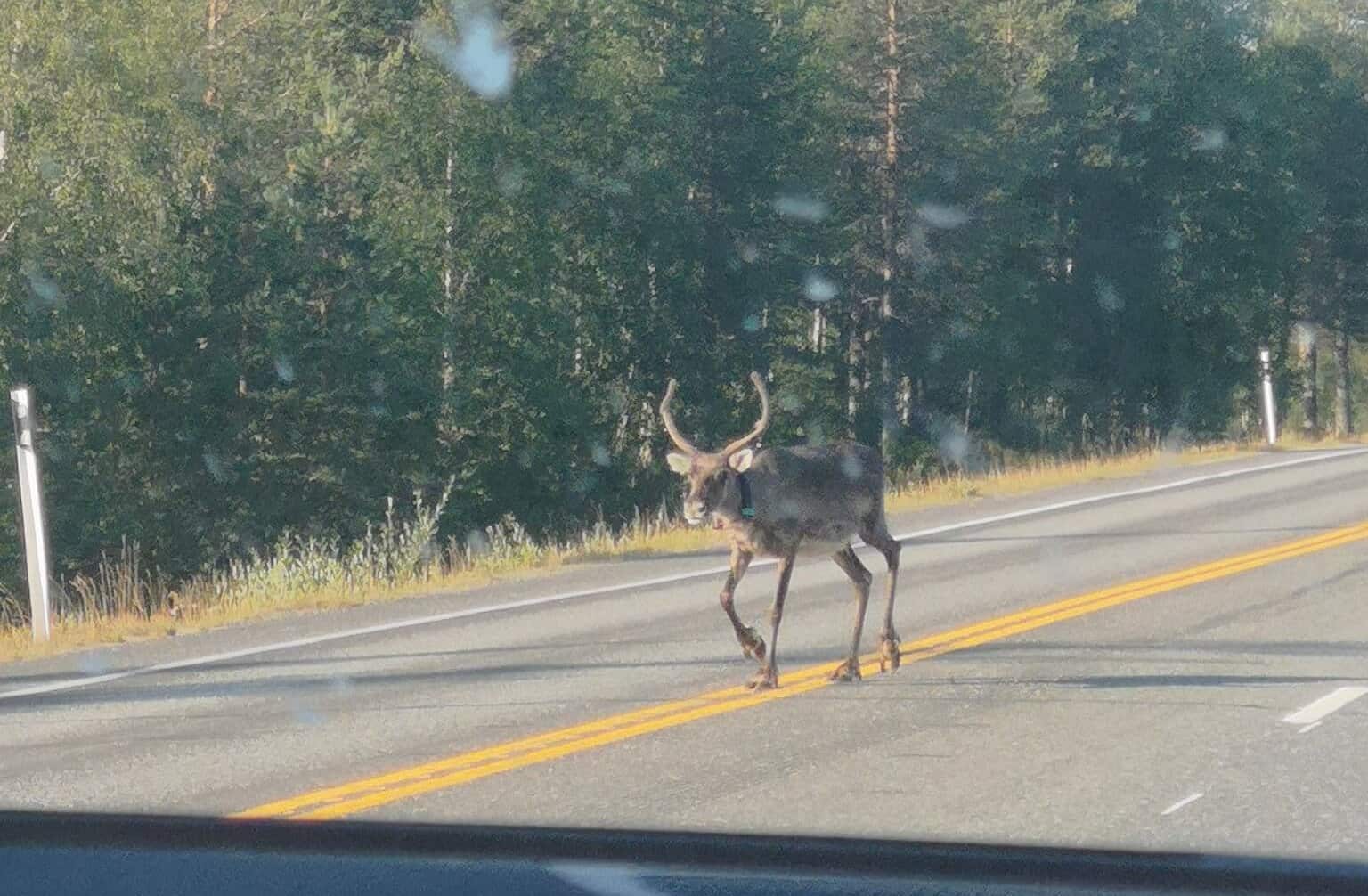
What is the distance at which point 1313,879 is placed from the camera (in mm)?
2689

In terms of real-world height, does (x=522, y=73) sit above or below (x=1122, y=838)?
above

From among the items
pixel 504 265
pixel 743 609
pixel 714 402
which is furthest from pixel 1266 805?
pixel 714 402

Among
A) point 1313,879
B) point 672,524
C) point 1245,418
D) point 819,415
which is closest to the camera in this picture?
point 1313,879

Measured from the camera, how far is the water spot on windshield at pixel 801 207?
39.2 meters

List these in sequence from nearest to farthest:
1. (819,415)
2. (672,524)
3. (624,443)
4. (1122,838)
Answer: (1122,838), (672,524), (624,443), (819,415)

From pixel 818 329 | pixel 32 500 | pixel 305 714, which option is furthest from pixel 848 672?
pixel 818 329

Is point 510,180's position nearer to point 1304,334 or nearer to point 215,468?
point 215,468

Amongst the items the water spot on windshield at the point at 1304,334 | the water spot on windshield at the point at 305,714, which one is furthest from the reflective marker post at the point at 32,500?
the water spot on windshield at the point at 1304,334

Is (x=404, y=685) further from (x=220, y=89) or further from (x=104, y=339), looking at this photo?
(x=220, y=89)

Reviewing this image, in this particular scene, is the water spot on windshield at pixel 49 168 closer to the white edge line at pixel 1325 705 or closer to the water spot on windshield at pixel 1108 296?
the white edge line at pixel 1325 705

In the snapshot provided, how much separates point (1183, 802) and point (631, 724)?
287 cm

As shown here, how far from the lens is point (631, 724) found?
8992 millimetres

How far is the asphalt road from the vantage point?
23.5ft

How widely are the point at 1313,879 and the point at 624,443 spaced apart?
33.1 meters
